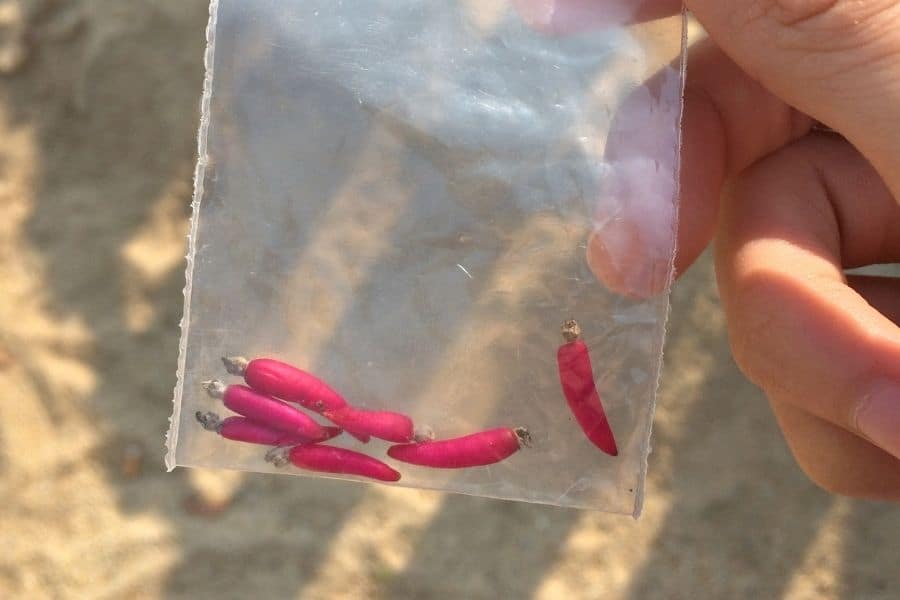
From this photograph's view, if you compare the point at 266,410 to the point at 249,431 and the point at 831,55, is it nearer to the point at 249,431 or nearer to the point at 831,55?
the point at 249,431

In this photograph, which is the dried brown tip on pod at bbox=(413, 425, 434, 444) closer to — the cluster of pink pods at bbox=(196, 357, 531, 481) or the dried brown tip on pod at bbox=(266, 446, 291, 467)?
the cluster of pink pods at bbox=(196, 357, 531, 481)

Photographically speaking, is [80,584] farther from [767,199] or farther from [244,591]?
[767,199]

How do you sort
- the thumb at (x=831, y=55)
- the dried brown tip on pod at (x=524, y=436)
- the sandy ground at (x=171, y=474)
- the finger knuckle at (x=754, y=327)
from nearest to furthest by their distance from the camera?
1. the thumb at (x=831, y=55)
2. the dried brown tip on pod at (x=524, y=436)
3. the finger knuckle at (x=754, y=327)
4. the sandy ground at (x=171, y=474)

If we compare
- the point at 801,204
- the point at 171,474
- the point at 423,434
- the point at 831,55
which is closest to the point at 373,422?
the point at 423,434

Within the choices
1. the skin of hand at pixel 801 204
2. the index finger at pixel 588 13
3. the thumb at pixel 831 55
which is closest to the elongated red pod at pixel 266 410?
the skin of hand at pixel 801 204

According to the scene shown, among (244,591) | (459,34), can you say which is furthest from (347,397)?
(244,591)

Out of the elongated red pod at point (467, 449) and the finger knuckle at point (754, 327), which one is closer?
the elongated red pod at point (467, 449)

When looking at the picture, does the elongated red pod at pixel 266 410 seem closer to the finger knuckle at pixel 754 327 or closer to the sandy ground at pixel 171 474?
the finger knuckle at pixel 754 327
